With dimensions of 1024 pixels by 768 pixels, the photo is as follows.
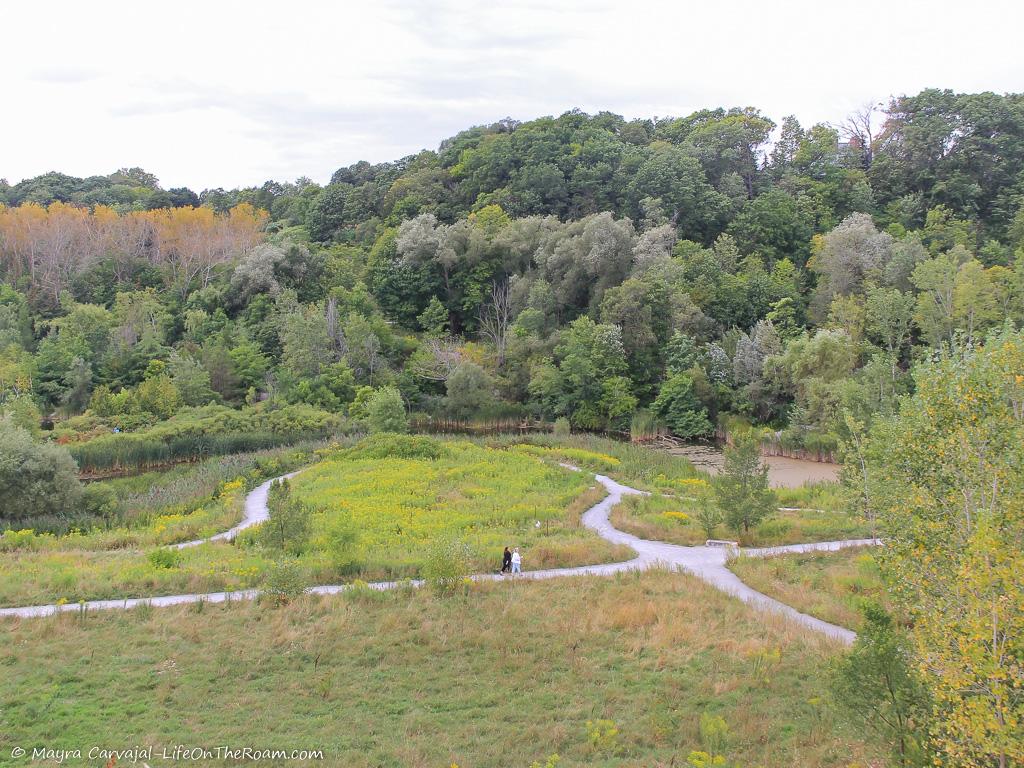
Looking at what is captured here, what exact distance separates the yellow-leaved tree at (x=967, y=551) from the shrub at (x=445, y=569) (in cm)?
963

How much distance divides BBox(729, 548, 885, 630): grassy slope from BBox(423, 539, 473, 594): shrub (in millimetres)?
7055

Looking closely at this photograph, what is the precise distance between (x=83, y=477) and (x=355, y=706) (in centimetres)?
3023

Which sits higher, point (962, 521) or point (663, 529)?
point (962, 521)

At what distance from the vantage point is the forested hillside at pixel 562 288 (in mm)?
44469

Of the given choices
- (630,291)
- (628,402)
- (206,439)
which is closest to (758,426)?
(628,402)

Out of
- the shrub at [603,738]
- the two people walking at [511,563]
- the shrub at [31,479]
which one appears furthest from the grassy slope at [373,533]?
the shrub at [603,738]

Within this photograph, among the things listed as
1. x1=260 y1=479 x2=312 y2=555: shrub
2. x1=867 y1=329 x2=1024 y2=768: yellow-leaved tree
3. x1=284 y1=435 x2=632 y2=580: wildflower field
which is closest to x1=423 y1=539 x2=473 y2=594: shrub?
x1=284 y1=435 x2=632 y2=580: wildflower field

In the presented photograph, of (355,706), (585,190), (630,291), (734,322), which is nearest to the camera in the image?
(355,706)

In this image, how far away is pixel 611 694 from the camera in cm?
1235

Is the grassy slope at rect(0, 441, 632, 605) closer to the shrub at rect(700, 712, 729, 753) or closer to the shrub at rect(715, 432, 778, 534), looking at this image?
the shrub at rect(715, 432, 778, 534)

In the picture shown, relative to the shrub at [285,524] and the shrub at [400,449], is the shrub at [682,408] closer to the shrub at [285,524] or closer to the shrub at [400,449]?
the shrub at [400,449]

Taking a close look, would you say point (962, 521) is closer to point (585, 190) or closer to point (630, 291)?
point (630, 291)

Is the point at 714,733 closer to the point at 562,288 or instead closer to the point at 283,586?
the point at 283,586

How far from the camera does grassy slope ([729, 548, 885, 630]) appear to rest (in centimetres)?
1561
